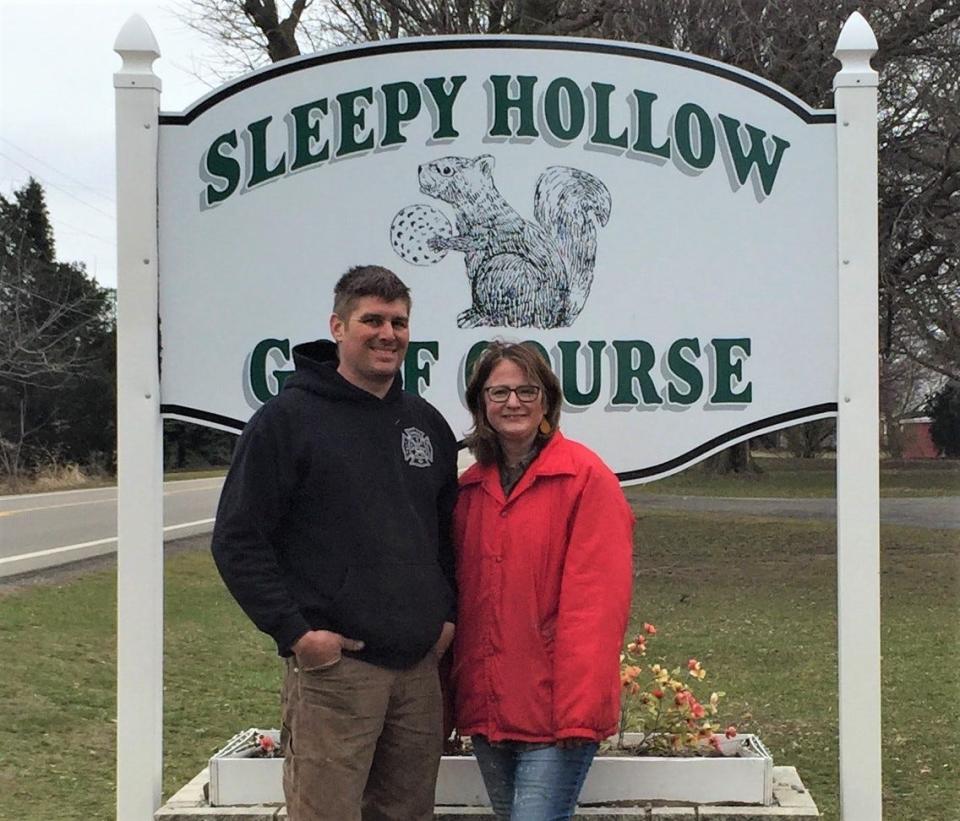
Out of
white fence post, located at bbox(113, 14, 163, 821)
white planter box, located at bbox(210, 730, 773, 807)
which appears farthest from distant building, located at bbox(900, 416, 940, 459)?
white fence post, located at bbox(113, 14, 163, 821)

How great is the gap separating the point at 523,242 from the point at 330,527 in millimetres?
1248

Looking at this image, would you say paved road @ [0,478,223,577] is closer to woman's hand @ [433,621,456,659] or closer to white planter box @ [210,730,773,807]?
white planter box @ [210,730,773,807]

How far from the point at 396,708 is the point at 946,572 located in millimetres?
10681

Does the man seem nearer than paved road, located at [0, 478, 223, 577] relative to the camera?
Yes

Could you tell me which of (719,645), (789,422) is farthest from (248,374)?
(719,645)

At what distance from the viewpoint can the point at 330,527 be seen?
2.66m

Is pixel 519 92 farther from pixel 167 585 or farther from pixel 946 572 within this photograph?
pixel 946 572

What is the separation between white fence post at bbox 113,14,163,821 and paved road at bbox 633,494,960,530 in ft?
50.7

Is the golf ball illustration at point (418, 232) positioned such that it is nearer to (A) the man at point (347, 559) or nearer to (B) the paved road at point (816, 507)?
(A) the man at point (347, 559)

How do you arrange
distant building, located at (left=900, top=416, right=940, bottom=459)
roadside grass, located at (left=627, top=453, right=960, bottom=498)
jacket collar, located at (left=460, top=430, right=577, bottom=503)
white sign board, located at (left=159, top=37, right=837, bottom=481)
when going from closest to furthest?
1. jacket collar, located at (left=460, top=430, right=577, bottom=503)
2. white sign board, located at (left=159, top=37, right=837, bottom=481)
3. roadside grass, located at (left=627, top=453, right=960, bottom=498)
4. distant building, located at (left=900, top=416, right=940, bottom=459)

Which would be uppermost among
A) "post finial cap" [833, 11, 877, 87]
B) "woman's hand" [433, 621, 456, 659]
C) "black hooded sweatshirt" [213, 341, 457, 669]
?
"post finial cap" [833, 11, 877, 87]

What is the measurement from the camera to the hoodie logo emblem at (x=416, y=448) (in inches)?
110

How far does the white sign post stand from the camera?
3426mm

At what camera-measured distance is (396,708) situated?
277cm
